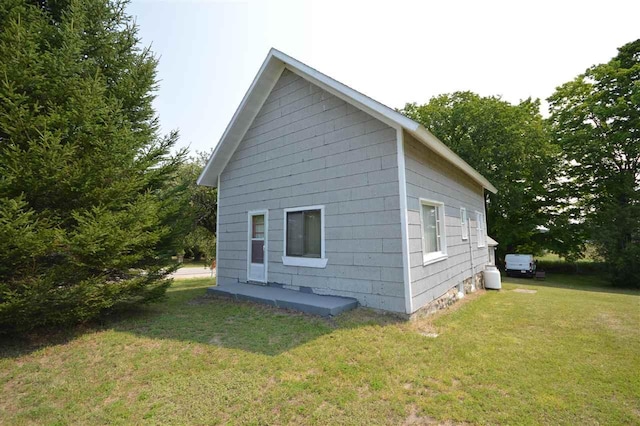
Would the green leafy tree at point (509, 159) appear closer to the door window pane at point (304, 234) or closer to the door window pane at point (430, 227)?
the door window pane at point (430, 227)

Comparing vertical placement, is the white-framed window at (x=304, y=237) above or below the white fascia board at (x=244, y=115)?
below

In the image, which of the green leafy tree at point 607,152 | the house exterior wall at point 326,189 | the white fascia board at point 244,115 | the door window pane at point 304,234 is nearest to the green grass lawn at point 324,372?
the house exterior wall at point 326,189

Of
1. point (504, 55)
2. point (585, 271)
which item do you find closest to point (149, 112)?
point (504, 55)

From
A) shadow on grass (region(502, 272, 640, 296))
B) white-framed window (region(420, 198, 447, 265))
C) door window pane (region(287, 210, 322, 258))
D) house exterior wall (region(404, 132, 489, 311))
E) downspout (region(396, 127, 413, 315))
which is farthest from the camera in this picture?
shadow on grass (region(502, 272, 640, 296))

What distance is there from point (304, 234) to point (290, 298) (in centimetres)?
163

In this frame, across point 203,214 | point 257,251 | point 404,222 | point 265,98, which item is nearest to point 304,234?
point 257,251

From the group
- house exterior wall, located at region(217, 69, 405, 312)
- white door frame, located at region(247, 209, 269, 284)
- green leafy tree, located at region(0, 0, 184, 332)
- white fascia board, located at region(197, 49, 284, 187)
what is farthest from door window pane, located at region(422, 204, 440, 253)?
green leafy tree, located at region(0, 0, 184, 332)

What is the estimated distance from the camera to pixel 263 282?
7.89 metres

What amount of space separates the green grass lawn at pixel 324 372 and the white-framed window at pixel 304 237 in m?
1.51

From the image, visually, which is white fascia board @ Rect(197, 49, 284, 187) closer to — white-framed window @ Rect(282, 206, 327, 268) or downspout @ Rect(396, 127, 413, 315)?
white-framed window @ Rect(282, 206, 327, 268)

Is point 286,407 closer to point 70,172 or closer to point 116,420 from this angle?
point 116,420

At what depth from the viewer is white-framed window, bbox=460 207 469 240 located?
364 inches

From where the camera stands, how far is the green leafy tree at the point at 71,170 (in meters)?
4.20

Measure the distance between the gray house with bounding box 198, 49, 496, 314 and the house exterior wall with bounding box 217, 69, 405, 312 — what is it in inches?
1.0
